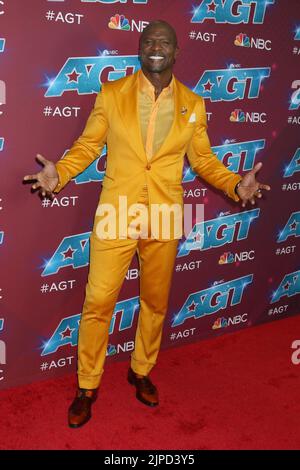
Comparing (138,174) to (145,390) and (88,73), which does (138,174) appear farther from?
(145,390)

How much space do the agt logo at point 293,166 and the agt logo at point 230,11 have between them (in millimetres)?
1032

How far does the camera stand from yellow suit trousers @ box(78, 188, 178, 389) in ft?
9.15

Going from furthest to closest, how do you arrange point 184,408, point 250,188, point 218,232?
point 218,232 → point 184,408 → point 250,188

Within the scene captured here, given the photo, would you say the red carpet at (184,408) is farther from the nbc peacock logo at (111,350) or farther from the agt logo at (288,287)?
the agt logo at (288,287)

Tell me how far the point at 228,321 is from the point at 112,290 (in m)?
1.58

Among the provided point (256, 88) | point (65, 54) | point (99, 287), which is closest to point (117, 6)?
point (65, 54)

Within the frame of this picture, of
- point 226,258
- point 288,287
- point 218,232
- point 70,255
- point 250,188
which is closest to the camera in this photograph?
point 250,188

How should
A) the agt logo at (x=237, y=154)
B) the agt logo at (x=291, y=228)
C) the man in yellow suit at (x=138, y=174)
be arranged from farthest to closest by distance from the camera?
the agt logo at (x=291, y=228) → the agt logo at (x=237, y=154) → the man in yellow suit at (x=138, y=174)

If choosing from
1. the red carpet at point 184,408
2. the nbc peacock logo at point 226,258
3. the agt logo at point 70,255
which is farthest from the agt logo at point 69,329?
the nbc peacock logo at point 226,258

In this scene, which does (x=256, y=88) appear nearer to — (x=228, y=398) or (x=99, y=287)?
(x=99, y=287)

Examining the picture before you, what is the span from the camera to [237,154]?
3678 millimetres

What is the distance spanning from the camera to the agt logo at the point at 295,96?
382cm

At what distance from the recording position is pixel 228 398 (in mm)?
3230

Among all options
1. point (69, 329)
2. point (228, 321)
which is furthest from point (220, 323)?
point (69, 329)
